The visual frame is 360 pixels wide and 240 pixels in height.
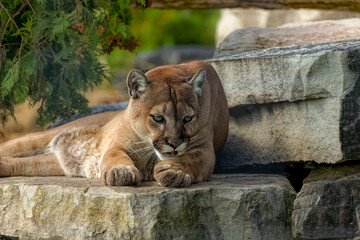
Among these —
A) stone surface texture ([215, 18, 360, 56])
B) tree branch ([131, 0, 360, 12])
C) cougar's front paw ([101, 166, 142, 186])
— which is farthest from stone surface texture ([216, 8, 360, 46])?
cougar's front paw ([101, 166, 142, 186])

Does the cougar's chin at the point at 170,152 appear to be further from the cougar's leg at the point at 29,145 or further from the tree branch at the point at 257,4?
the tree branch at the point at 257,4

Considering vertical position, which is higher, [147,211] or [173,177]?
[173,177]

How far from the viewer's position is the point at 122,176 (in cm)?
444

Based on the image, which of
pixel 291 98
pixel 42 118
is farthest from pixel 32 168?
pixel 291 98

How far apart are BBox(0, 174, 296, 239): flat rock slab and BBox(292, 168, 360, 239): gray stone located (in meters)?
0.16

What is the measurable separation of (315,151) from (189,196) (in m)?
1.50

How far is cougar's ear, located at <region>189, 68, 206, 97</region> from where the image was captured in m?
4.84

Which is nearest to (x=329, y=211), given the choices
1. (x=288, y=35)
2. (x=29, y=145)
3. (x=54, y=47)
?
(x=288, y=35)

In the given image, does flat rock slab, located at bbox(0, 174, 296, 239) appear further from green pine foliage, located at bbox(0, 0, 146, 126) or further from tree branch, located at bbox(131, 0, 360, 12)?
tree branch, located at bbox(131, 0, 360, 12)

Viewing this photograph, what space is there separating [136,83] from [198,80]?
54 cm

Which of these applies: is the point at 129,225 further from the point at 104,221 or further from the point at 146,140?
the point at 146,140

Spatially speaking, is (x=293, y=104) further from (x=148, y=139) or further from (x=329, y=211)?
(x=148, y=139)

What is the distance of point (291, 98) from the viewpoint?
517cm

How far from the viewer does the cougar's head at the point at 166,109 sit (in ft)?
14.8
